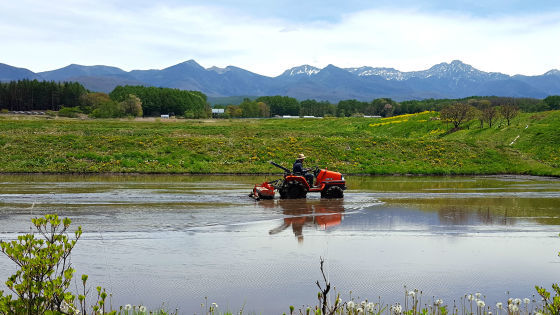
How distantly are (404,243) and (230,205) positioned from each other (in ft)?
27.6

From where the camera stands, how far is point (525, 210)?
1953 cm

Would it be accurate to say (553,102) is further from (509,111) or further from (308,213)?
(308,213)

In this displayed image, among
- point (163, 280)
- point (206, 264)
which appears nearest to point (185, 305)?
point (163, 280)

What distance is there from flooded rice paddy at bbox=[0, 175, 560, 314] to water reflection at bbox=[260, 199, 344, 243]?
0.04 metres

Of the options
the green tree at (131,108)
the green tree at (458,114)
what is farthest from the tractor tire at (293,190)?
the green tree at (131,108)

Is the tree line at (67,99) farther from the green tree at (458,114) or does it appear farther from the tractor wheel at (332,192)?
the tractor wheel at (332,192)

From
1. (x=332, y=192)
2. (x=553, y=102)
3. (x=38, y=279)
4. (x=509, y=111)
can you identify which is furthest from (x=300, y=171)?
(x=553, y=102)

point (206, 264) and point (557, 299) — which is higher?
point (557, 299)

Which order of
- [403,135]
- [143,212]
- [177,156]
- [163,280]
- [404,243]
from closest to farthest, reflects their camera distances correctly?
1. [163,280]
2. [404,243]
3. [143,212]
4. [177,156]
5. [403,135]

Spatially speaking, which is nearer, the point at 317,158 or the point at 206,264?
the point at 206,264

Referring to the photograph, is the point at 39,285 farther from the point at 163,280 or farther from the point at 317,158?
the point at 317,158

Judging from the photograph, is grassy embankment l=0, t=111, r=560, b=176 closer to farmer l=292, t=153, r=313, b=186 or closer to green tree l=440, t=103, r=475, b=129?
green tree l=440, t=103, r=475, b=129

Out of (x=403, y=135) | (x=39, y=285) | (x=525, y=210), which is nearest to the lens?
(x=39, y=285)

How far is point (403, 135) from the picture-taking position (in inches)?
2670
